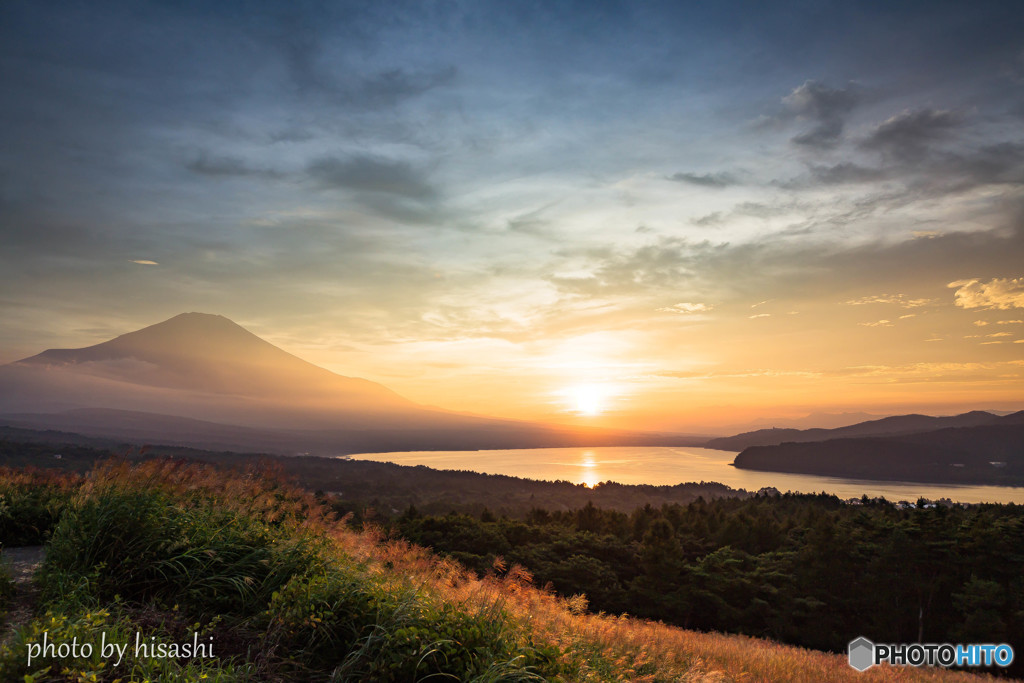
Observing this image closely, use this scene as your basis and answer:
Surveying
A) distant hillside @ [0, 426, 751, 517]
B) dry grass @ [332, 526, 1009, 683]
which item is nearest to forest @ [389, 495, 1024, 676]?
dry grass @ [332, 526, 1009, 683]

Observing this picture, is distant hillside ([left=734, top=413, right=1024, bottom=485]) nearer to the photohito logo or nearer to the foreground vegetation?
the photohito logo

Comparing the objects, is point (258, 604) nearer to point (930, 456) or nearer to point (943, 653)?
point (943, 653)

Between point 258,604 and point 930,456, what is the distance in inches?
5741

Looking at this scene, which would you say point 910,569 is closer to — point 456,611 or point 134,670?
point 456,611

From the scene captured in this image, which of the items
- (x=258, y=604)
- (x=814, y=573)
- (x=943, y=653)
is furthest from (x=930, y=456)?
(x=258, y=604)

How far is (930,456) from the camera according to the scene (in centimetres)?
11319

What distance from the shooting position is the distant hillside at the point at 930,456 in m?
104

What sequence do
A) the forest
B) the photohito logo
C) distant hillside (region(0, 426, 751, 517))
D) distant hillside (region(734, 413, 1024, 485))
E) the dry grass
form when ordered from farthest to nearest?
1. distant hillside (region(734, 413, 1024, 485))
2. distant hillside (region(0, 426, 751, 517))
3. the forest
4. the photohito logo
5. the dry grass

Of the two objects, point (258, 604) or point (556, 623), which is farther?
point (556, 623)

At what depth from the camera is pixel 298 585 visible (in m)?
5.20

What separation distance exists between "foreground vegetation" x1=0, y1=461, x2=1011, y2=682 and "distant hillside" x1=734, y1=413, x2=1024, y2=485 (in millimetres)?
128161

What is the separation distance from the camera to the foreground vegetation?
4.23 metres

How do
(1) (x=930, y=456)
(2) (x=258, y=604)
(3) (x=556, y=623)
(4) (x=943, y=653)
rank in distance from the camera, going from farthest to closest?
1. (1) (x=930, y=456)
2. (4) (x=943, y=653)
3. (3) (x=556, y=623)
4. (2) (x=258, y=604)

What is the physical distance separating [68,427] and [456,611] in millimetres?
219580
